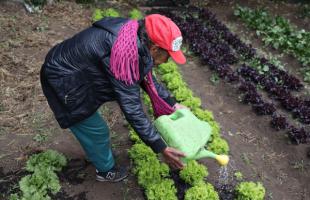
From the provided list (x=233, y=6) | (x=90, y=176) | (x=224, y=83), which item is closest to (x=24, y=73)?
(x=90, y=176)

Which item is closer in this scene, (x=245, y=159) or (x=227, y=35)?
(x=245, y=159)

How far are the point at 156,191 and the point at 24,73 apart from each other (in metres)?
3.03

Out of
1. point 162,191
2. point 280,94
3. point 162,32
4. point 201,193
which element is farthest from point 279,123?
point 162,32

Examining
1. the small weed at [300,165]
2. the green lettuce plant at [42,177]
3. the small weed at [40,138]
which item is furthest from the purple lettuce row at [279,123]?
the small weed at [40,138]

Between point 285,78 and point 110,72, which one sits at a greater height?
point 110,72

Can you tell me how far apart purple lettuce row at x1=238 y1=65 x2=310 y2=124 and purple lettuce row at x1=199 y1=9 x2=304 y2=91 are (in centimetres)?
20

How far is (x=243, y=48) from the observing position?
7.07m

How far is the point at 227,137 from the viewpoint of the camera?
5043 millimetres

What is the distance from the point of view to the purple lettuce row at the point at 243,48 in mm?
6211

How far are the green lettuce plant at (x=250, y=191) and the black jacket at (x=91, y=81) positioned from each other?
1.22 metres

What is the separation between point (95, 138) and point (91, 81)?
65cm

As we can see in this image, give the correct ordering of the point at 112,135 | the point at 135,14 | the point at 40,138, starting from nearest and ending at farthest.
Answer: the point at 40,138 < the point at 112,135 < the point at 135,14

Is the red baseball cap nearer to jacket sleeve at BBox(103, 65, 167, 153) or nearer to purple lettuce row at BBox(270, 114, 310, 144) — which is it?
jacket sleeve at BBox(103, 65, 167, 153)

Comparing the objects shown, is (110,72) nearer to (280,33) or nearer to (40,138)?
(40,138)
